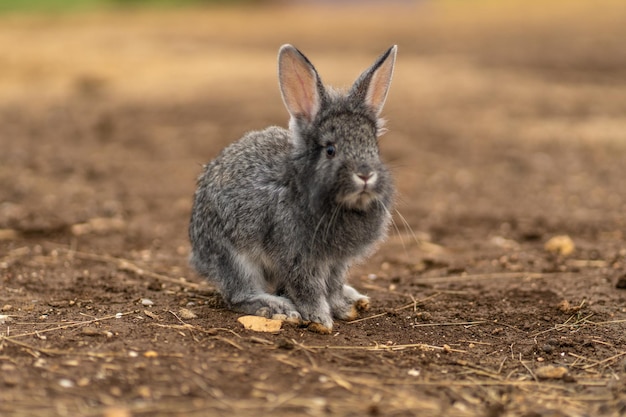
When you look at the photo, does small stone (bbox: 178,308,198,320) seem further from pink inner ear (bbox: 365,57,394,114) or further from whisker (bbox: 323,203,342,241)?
pink inner ear (bbox: 365,57,394,114)

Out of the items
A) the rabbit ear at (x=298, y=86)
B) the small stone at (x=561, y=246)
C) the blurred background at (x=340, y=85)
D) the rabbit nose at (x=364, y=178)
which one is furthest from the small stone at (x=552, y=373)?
the small stone at (x=561, y=246)

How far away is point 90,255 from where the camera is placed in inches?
310

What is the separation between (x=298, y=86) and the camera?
578cm

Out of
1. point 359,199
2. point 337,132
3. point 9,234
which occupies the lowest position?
point 9,234

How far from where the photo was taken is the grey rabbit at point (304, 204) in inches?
221

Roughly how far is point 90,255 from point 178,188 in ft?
9.52

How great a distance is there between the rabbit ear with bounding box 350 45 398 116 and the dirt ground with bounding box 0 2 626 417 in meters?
1.54

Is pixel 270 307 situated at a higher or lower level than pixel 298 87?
lower

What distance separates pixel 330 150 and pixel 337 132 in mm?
125

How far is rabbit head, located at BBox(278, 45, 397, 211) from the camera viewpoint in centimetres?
549

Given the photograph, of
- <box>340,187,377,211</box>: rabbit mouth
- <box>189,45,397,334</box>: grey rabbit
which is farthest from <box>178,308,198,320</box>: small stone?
<box>340,187,377,211</box>: rabbit mouth

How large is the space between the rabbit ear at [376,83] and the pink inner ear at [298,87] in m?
0.28

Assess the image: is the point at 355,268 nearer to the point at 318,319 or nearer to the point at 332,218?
the point at 318,319

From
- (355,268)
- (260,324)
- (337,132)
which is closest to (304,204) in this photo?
(337,132)
